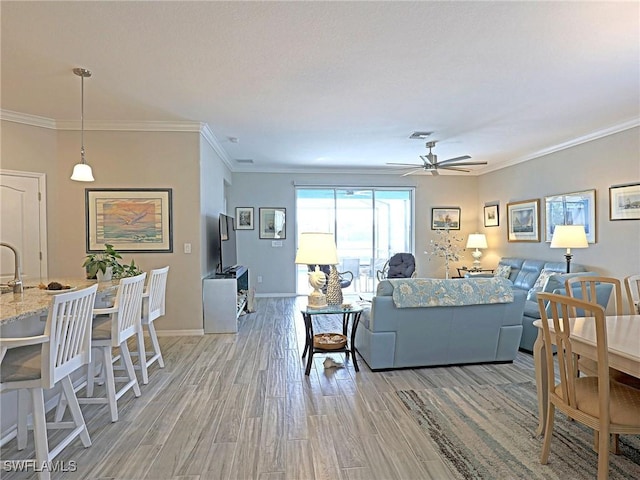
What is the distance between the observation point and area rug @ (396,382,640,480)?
198 cm

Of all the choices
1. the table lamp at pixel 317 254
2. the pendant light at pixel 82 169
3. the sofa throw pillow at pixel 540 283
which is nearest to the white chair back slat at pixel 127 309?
the pendant light at pixel 82 169

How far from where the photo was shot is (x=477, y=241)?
7262 mm

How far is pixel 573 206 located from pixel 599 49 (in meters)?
3.15

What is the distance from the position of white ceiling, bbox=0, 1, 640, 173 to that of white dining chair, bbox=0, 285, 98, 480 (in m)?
1.77

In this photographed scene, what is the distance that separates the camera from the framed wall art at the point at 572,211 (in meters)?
4.90

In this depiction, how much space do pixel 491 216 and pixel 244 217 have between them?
16.3 feet

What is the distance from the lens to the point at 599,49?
2.66 meters

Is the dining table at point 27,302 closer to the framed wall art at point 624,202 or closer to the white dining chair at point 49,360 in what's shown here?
the white dining chair at point 49,360

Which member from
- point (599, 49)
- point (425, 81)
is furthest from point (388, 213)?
point (599, 49)

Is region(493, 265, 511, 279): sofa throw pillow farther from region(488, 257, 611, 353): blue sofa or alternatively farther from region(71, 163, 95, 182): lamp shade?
region(71, 163, 95, 182): lamp shade

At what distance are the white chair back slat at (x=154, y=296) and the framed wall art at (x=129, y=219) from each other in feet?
4.00

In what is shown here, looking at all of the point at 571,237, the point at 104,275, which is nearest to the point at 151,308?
the point at 104,275

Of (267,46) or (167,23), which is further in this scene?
(267,46)

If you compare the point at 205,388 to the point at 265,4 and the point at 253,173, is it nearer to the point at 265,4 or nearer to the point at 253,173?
the point at 265,4
